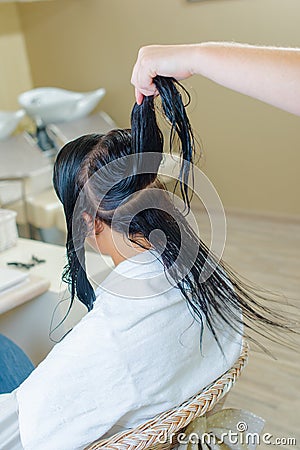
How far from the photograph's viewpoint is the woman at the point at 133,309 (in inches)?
32.5

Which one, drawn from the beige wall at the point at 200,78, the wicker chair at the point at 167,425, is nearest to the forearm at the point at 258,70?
the wicker chair at the point at 167,425

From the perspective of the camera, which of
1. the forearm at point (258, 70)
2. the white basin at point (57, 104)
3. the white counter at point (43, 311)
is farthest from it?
the white basin at point (57, 104)

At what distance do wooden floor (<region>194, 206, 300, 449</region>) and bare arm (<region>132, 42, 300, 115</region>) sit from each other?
4.13 ft

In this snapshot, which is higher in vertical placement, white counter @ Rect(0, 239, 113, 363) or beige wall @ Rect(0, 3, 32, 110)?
beige wall @ Rect(0, 3, 32, 110)

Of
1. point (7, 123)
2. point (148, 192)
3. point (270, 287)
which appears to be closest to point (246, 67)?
point (148, 192)

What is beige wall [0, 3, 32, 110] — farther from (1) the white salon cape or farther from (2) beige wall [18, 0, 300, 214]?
(1) the white salon cape

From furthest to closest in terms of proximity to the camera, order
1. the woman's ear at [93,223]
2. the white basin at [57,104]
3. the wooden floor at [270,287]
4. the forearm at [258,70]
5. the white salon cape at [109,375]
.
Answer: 1. the white basin at [57,104]
2. the wooden floor at [270,287]
3. the woman's ear at [93,223]
4. the white salon cape at [109,375]
5. the forearm at [258,70]

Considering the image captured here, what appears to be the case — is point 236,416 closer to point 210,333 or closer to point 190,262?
Result: point 210,333

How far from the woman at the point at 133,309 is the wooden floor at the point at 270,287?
3.01 ft

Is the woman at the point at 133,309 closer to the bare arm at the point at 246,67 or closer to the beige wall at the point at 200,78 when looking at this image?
A: the bare arm at the point at 246,67

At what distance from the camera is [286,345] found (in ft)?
6.63

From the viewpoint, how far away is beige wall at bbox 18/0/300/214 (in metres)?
3.03

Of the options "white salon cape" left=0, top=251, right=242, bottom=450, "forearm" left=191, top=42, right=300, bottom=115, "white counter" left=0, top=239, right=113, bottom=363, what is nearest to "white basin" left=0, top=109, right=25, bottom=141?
"white counter" left=0, top=239, right=113, bottom=363

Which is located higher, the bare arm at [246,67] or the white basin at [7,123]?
the bare arm at [246,67]
